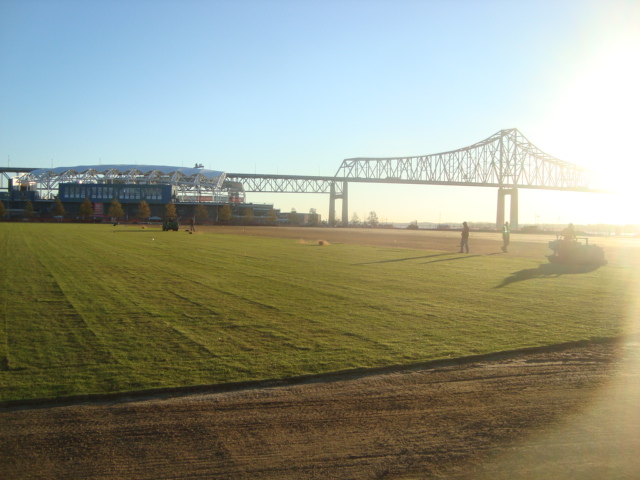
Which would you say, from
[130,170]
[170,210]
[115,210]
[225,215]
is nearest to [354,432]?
[115,210]

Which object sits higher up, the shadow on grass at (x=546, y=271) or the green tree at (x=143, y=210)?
the green tree at (x=143, y=210)

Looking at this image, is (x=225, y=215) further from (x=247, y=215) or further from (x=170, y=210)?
(x=170, y=210)

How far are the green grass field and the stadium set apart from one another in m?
119

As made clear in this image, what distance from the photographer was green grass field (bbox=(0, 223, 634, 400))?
830 centimetres

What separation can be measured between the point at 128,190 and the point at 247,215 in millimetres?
31423

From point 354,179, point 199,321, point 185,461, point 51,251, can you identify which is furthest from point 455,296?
point 354,179

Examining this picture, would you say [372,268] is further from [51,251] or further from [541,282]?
[51,251]

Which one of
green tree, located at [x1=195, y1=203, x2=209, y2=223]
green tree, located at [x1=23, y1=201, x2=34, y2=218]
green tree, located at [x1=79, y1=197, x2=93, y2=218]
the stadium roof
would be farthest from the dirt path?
the stadium roof

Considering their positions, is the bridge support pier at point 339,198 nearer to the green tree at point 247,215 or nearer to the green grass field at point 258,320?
the green tree at point 247,215

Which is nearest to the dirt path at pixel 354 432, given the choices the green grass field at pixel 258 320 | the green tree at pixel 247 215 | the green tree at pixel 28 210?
the green grass field at pixel 258 320

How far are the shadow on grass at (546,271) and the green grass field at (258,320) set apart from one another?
343 mm

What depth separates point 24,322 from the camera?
11.2 m

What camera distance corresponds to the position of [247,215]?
151750 mm

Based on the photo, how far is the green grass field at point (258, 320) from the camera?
27.2 feet
